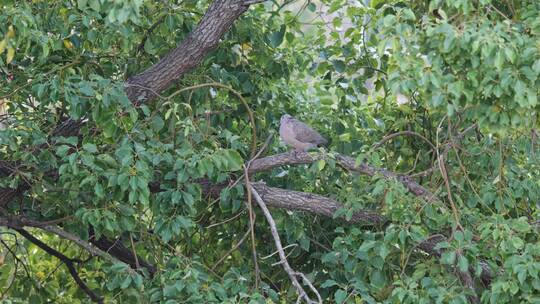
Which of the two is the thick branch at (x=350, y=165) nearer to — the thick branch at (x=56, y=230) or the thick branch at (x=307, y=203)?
the thick branch at (x=307, y=203)

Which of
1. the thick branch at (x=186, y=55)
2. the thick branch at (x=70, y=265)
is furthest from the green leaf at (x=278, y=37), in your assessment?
the thick branch at (x=70, y=265)

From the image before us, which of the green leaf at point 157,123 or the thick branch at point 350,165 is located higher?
the green leaf at point 157,123

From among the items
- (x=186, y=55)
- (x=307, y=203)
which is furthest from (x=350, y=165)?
(x=186, y=55)

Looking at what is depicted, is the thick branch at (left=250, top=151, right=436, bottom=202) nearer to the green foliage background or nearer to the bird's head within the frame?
the green foliage background

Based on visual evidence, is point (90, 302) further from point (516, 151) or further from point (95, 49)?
point (516, 151)

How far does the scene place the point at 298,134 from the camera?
262 inches

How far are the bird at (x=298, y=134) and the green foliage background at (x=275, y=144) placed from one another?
151mm

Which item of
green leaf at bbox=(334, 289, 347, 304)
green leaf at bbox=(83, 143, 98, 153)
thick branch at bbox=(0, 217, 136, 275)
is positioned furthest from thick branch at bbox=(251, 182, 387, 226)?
green leaf at bbox=(83, 143, 98, 153)

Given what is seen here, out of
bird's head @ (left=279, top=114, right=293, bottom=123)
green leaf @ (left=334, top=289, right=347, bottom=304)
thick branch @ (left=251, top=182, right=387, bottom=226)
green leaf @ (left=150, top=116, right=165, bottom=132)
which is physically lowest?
green leaf @ (left=334, top=289, right=347, bottom=304)

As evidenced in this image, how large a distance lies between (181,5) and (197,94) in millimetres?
569

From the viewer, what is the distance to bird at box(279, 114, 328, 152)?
661 cm

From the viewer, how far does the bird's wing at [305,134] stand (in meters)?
6.61

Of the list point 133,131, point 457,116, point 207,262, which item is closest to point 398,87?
point 457,116

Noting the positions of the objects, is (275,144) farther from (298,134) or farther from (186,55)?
(186,55)
